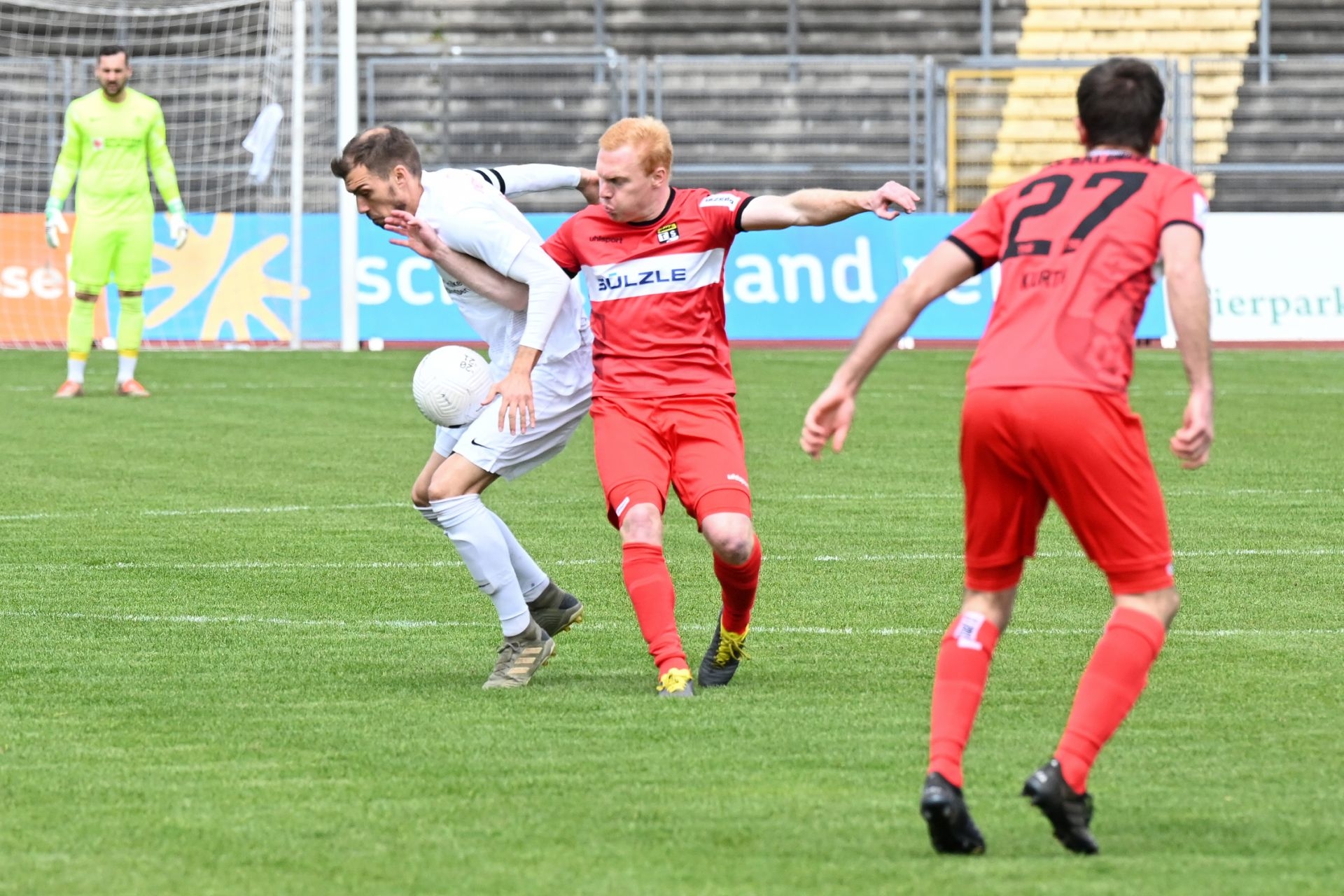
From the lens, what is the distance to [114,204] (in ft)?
52.2

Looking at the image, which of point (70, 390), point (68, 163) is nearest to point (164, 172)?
point (68, 163)

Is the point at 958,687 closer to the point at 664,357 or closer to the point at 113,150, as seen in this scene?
the point at 664,357

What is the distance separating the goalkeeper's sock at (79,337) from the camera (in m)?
15.7

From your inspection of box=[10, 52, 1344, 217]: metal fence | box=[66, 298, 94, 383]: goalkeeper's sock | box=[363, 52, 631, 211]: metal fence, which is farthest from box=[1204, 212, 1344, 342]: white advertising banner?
box=[66, 298, 94, 383]: goalkeeper's sock

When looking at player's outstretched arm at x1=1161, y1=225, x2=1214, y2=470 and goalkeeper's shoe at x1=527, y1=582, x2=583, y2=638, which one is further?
goalkeeper's shoe at x1=527, y1=582, x2=583, y2=638

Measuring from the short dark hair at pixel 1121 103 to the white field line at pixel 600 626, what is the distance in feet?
9.14

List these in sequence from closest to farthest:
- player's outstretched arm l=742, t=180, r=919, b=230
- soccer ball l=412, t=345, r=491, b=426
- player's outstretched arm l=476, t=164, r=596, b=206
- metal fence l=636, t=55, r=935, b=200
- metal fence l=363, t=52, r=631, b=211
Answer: player's outstretched arm l=742, t=180, r=919, b=230
soccer ball l=412, t=345, r=491, b=426
player's outstretched arm l=476, t=164, r=596, b=206
metal fence l=363, t=52, r=631, b=211
metal fence l=636, t=55, r=935, b=200

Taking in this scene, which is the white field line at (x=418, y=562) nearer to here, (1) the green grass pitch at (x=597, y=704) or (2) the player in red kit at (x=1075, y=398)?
(1) the green grass pitch at (x=597, y=704)

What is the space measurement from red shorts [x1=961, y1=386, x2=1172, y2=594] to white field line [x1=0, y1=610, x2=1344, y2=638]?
254 cm

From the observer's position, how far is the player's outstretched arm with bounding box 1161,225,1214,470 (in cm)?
406

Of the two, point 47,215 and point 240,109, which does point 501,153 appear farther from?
point 47,215

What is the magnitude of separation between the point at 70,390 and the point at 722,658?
421 inches

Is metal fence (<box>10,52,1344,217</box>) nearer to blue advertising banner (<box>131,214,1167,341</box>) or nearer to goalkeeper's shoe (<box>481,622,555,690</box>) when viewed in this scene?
blue advertising banner (<box>131,214,1167,341</box>)

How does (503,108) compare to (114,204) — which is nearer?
(114,204)
